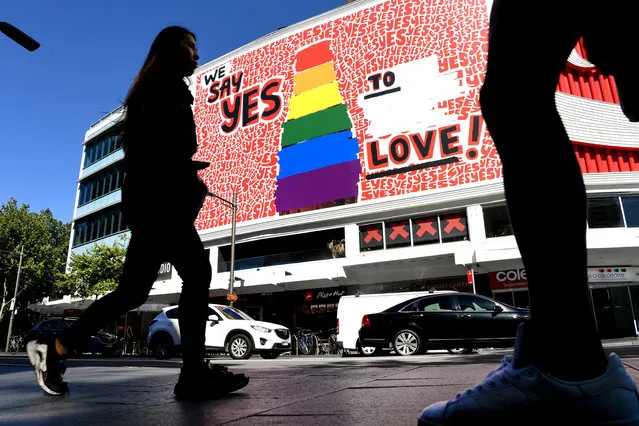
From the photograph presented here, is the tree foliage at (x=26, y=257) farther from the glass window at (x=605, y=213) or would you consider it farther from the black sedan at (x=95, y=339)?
the glass window at (x=605, y=213)

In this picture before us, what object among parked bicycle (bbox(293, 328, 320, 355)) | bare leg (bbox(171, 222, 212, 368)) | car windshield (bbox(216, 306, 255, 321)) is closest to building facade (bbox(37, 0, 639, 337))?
parked bicycle (bbox(293, 328, 320, 355))

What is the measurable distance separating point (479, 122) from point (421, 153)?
9.25ft

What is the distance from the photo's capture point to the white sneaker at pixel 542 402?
82 cm

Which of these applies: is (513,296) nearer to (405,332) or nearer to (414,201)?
(414,201)

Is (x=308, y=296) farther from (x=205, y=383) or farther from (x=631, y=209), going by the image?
(x=205, y=383)

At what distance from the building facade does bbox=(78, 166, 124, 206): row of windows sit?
468 inches

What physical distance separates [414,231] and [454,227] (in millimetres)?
1799

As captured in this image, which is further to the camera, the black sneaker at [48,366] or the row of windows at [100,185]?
the row of windows at [100,185]

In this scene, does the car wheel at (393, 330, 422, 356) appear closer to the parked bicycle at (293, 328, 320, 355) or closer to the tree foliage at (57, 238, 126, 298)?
the parked bicycle at (293, 328, 320, 355)

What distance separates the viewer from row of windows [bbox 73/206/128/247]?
112 ft

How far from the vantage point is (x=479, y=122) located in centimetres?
2045

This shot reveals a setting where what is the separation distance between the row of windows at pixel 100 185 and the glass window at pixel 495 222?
2659 cm

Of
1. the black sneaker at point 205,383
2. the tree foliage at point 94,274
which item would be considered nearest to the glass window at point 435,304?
the black sneaker at point 205,383

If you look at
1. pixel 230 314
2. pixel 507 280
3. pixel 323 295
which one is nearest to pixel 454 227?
pixel 507 280
